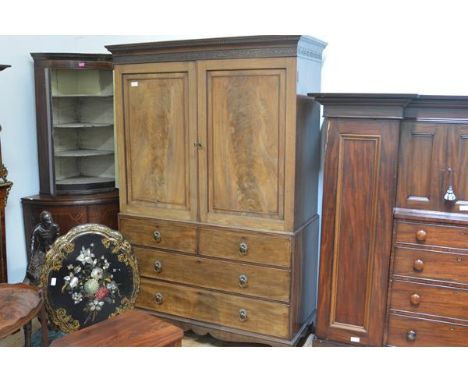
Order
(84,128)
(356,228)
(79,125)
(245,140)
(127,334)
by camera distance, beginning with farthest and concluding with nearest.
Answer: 1. (84,128)
2. (79,125)
3. (245,140)
4. (356,228)
5. (127,334)

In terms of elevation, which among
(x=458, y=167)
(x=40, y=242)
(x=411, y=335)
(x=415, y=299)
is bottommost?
(x=411, y=335)

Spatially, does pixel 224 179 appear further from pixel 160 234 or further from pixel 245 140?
pixel 160 234

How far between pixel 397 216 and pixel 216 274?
104 cm

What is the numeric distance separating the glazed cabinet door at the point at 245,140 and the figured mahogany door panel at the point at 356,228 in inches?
9.6

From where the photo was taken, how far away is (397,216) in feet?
8.27

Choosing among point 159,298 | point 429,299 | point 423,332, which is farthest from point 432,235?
point 159,298

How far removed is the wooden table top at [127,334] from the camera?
1.98 meters

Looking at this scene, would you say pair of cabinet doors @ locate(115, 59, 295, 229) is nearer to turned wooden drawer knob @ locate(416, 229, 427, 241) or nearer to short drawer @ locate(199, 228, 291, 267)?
short drawer @ locate(199, 228, 291, 267)

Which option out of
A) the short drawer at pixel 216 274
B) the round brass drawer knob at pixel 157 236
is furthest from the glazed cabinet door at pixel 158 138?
the short drawer at pixel 216 274

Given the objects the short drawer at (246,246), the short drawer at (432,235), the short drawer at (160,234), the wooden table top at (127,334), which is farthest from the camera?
the short drawer at (160,234)

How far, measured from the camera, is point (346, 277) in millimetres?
2645

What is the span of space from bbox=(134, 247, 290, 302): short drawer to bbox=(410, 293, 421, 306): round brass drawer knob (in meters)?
0.63

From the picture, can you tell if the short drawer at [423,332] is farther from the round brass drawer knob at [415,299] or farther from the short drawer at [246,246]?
the short drawer at [246,246]

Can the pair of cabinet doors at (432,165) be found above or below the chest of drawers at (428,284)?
above
